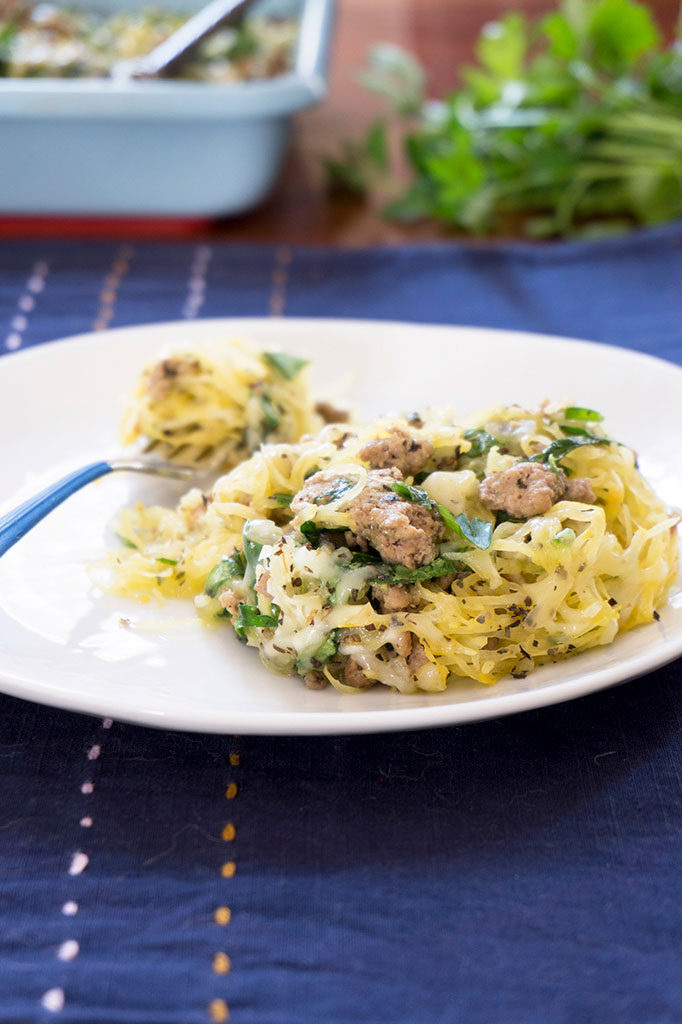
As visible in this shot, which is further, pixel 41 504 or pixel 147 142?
pixel 147 142

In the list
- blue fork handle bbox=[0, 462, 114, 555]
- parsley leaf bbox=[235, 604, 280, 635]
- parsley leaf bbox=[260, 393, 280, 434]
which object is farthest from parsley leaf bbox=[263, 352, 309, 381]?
parsley leaf bbox=[235, 604, 280, 635]

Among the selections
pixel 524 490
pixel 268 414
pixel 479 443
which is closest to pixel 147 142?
pixel 268 414

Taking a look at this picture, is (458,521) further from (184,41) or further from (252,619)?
(184,41)

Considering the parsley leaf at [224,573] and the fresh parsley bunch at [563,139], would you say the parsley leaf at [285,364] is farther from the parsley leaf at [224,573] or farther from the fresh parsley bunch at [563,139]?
the fresh parsley bunch at [563,139]

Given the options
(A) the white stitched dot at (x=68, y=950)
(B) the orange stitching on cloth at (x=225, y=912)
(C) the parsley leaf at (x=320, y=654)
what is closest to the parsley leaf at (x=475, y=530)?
(C) the parsley leaf at (x=320, y=654)

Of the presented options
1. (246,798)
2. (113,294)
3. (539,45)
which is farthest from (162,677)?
(539,45)

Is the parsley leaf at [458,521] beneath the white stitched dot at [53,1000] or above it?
above
